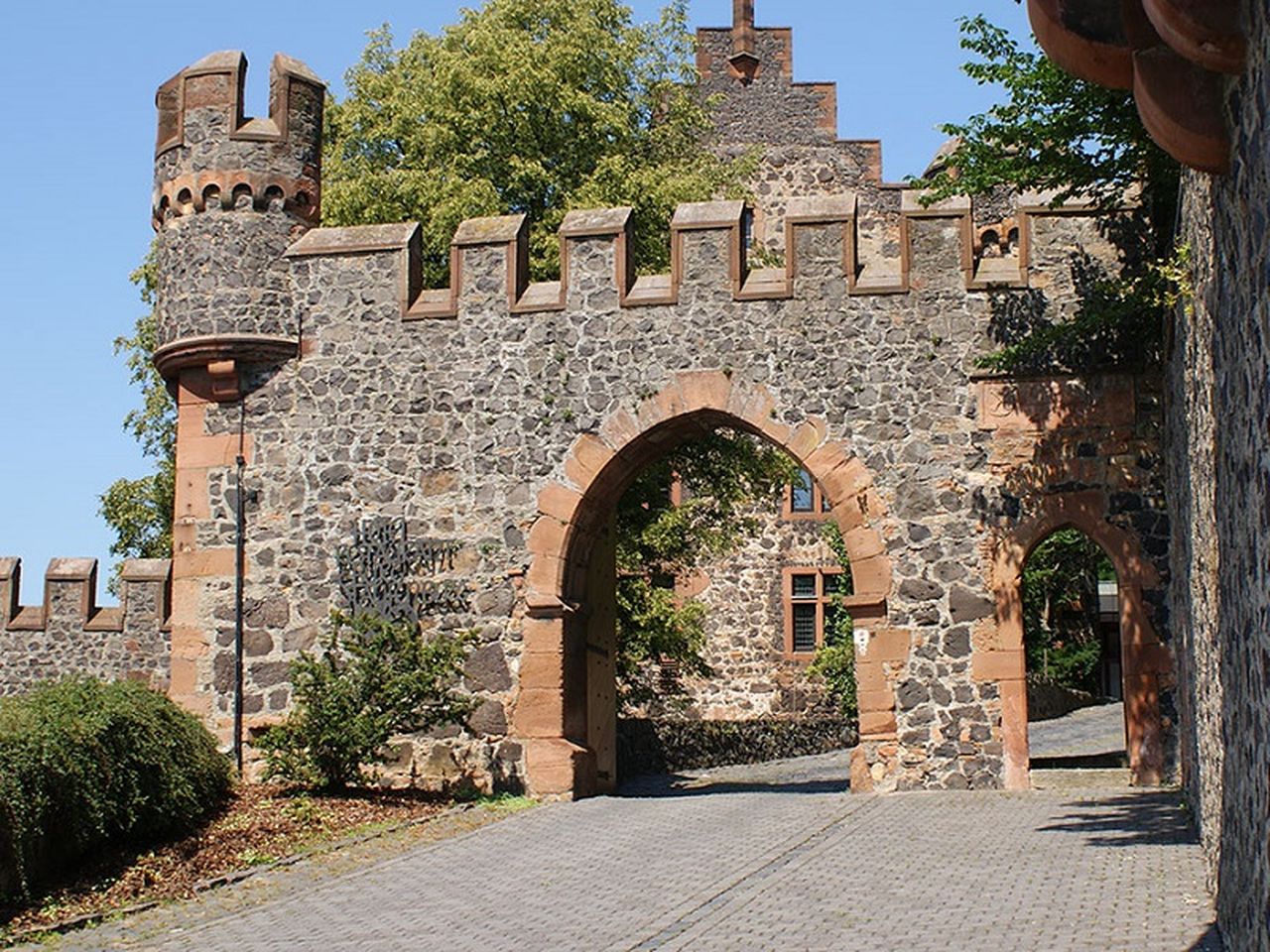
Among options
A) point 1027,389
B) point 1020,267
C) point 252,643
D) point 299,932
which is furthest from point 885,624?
point 299,932

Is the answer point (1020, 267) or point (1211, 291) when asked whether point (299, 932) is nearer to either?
point (1211, 291)

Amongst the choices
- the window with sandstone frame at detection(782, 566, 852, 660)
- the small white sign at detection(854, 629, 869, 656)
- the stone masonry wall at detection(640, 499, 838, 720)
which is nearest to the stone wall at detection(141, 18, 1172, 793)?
the small white sign at detection(854, 629, 869, 656)

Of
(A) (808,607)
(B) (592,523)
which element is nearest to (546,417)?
(B) (592,523)

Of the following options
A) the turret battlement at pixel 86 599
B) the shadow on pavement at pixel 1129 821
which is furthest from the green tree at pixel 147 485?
the shadow on pavement at pixel 1129 821

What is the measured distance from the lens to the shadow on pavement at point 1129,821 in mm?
11328

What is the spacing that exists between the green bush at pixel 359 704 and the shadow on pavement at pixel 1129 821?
17.3ft

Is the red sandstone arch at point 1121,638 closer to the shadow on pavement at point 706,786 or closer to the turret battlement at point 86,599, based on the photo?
the shadow on pavement at point 706,786

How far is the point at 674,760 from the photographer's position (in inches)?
914

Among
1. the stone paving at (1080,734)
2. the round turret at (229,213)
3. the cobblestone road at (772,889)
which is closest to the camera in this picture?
the cobblestone road at (772,889)

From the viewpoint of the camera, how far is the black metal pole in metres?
16.2

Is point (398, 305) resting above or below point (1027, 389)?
above

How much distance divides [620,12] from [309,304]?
9043mm

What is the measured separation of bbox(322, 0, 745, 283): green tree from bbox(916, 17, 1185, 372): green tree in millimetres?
6412

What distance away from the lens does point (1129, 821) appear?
485 inches
